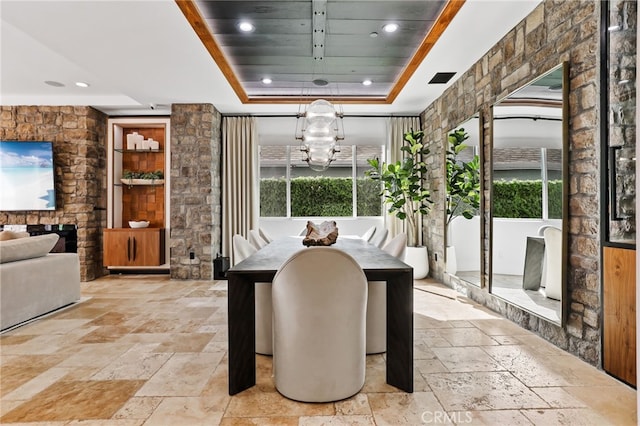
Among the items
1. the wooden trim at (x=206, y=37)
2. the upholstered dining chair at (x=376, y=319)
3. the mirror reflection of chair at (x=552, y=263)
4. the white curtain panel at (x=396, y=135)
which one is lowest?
the upholstered dining chair at (x=376, y=319)

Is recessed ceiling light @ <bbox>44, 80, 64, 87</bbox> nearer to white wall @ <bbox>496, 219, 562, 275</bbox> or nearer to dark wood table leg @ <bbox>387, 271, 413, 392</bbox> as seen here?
dark wood table leg @ <bbox>387, 271, 413, 392</bbox>

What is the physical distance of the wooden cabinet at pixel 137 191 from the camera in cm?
542

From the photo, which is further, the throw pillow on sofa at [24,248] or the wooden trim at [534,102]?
the throw pillow on sofa at [24,248]

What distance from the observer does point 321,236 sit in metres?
2.85

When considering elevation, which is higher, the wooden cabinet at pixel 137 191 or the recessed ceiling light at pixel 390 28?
the recessed ceiling light at pixel 390 28

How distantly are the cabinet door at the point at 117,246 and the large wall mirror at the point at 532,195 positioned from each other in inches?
201

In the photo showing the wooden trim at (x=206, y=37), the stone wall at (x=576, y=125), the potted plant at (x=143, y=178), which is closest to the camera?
the stone wall at (x=576, y=125)

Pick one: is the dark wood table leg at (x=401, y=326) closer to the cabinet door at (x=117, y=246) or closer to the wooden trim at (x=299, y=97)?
the wooden trim at (x=299, y=97)

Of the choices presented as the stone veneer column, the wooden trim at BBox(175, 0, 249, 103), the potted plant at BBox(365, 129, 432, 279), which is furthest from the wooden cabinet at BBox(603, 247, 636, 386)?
the stone veneer column

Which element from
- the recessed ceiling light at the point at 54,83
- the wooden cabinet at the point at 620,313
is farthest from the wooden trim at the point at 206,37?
the wooden cabinet at the point at 620,313

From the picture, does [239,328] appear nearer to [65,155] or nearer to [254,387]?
[254,387]

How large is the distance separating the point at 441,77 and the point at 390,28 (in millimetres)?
1207

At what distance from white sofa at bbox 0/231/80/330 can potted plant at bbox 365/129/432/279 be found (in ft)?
13.5

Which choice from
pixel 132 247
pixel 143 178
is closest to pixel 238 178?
pixel 143 178
